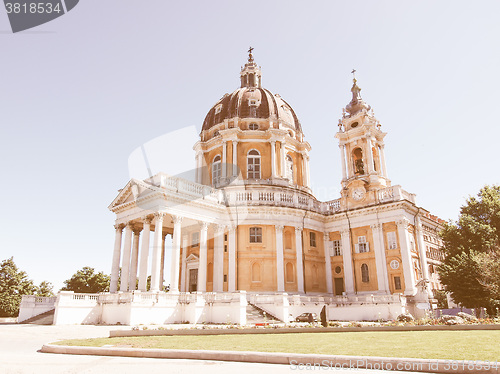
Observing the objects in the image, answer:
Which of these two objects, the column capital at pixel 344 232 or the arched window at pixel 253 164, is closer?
the column capital at pixel 344 232

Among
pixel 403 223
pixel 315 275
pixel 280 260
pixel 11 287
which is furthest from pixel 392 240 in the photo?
pixel 11 287

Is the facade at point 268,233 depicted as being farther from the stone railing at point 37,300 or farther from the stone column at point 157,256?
the stone railing at point 37,300

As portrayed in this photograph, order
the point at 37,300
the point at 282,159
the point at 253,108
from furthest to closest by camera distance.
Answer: the point at 253,108
the point at 282,159
the point at 37,300

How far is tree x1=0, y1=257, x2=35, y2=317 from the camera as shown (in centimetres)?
4584

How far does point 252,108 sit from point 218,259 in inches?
779

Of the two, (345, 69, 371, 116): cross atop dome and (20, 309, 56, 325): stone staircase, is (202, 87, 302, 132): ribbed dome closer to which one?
(345, 69, 371, 116): cross atop dome

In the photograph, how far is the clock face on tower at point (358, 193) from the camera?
Result: 3762cm

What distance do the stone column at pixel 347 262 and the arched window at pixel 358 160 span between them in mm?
7850

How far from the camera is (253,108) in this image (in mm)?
45031

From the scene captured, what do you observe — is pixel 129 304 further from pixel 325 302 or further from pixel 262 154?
pixel 262 154

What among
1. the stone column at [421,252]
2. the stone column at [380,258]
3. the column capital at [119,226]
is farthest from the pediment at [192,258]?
the stone column at [421,252]

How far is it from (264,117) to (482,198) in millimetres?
24155

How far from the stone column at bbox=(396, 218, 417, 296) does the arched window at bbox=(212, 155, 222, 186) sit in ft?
64.0

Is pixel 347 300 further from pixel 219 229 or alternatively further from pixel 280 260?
pixel 219 229
